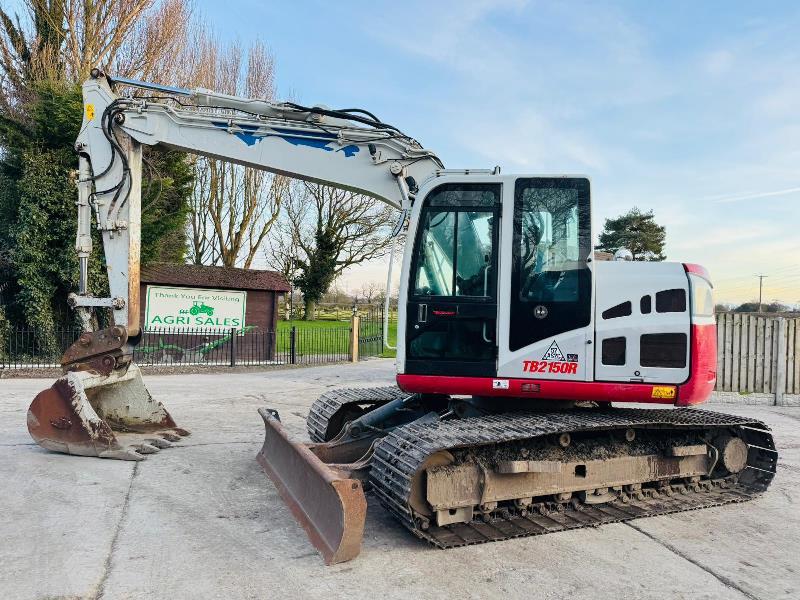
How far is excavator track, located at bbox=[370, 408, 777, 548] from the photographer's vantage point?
4.16 meters

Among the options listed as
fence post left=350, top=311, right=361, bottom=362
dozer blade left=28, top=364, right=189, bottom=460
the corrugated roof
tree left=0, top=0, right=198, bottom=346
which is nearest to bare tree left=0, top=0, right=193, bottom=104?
tree left=0, top=0, right=198, bottom=346

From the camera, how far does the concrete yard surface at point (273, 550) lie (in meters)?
3.52

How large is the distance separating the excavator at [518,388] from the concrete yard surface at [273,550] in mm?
183

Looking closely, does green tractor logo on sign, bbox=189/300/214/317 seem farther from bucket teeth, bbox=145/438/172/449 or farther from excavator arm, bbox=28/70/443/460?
bucket teeth, bbox=145/438/172/449

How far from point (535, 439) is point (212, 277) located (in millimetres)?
15000

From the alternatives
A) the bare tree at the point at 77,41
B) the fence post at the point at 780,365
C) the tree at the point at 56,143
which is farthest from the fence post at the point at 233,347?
the fence post at the point at 780,365

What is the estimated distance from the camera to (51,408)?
612 cm

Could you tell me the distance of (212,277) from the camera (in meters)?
18.1

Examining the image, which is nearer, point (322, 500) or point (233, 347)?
point (322, 500)

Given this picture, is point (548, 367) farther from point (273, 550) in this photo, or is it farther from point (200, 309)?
point (200, 309)

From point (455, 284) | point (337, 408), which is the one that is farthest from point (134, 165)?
point (455, 284)

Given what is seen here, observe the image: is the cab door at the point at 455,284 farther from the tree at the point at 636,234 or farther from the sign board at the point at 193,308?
the tree at the point at 636,234

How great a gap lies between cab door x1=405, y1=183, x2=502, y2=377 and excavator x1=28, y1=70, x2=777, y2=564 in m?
0.01

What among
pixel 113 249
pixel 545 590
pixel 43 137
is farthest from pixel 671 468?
pixel 43 137
